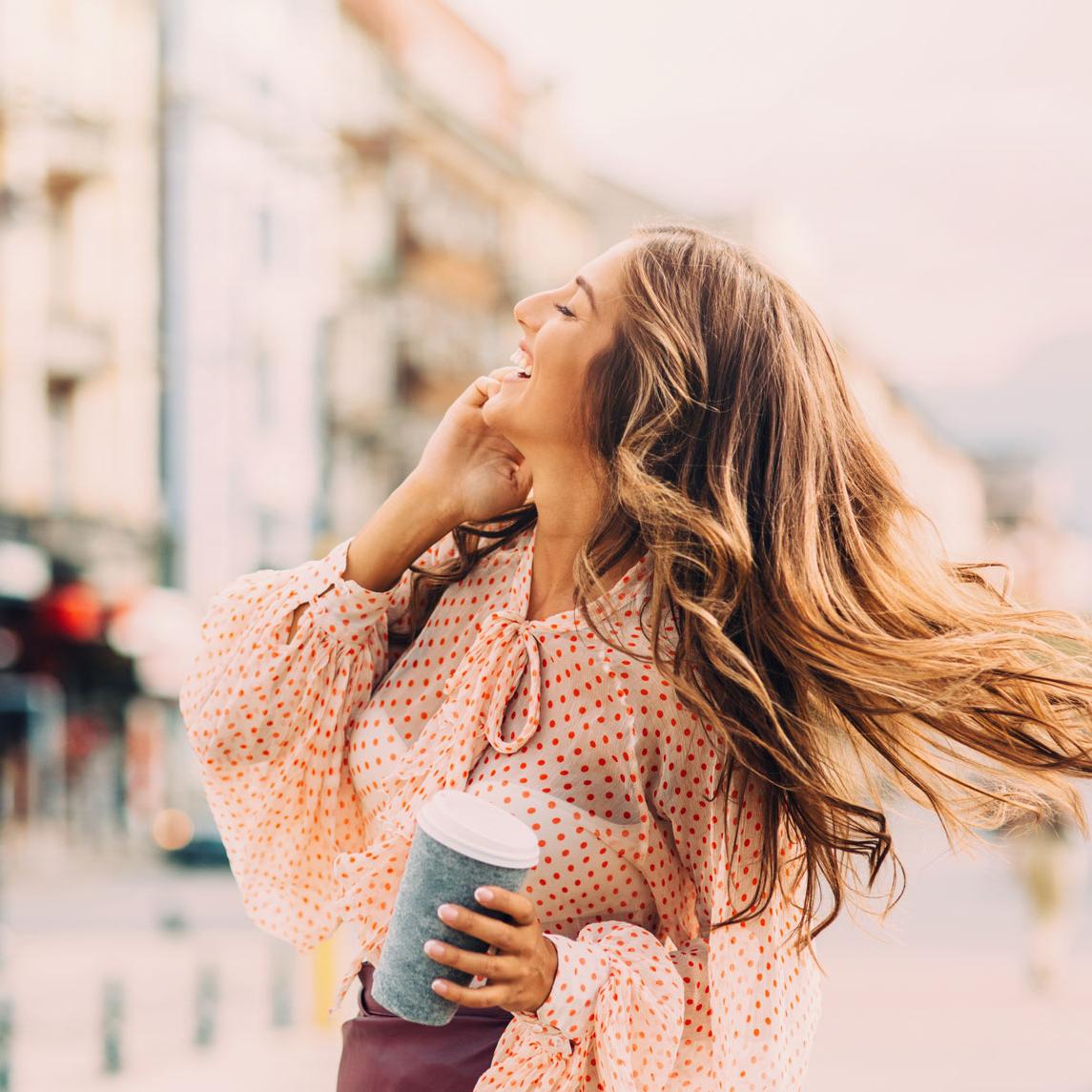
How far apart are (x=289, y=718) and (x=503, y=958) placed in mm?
677

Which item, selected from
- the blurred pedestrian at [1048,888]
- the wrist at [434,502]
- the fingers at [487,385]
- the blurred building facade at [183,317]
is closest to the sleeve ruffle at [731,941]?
the wrist at [434,502]

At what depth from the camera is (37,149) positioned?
895 inches

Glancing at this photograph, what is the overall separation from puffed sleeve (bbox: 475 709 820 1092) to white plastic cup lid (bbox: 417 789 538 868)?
0.23 m

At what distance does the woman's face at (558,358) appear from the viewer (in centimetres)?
229

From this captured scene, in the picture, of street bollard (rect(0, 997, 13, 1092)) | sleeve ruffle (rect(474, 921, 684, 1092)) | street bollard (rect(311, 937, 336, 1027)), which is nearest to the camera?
sleeve ruffle (rect(474, 921, 684, 1092))

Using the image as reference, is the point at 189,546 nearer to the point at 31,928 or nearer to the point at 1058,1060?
the point at 31,928

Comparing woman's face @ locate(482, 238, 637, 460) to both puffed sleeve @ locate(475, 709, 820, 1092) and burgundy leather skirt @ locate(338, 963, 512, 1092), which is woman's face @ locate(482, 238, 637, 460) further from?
burgundy leather skirt @ locate(338, 963, 512, 1092)

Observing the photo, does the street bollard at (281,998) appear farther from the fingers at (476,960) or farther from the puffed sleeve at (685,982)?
the fingers at (476,960)

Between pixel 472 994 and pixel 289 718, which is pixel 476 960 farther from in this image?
pixel 289 718

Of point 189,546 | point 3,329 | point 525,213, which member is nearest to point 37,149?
point 3,329

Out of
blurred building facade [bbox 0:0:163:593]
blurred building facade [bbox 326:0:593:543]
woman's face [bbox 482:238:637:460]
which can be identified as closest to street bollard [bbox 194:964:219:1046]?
woman's face [bbox 482:238:637:460]

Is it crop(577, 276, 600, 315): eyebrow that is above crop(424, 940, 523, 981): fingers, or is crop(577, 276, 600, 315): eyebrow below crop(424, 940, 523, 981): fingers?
above

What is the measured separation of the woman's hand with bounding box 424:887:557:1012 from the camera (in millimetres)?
1833

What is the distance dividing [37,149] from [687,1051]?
2262cm
